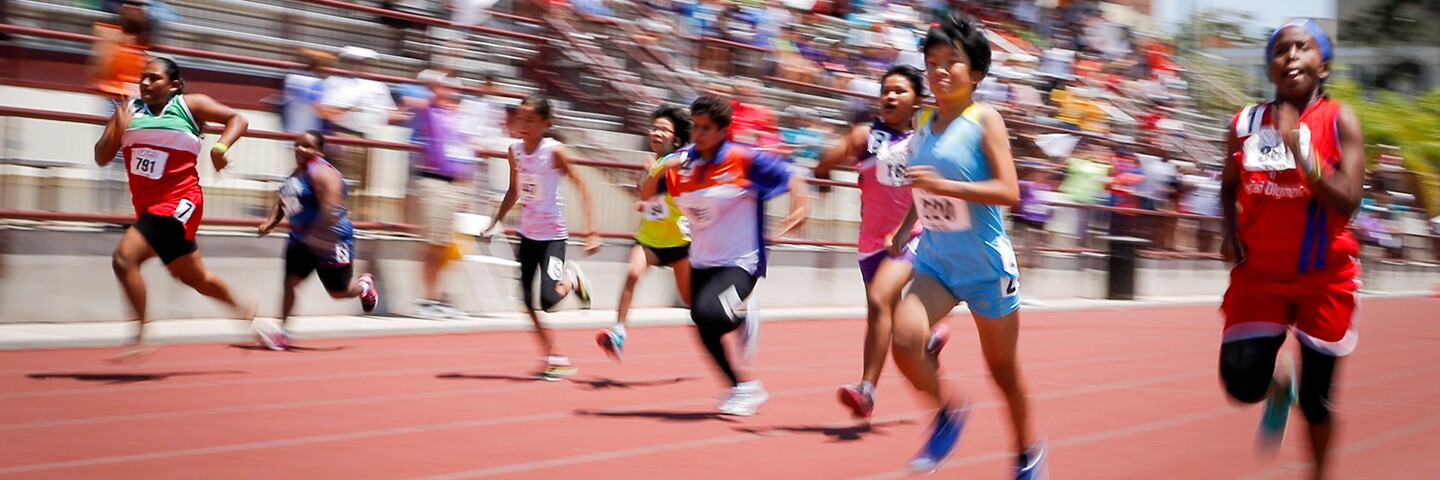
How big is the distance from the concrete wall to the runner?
224 inches

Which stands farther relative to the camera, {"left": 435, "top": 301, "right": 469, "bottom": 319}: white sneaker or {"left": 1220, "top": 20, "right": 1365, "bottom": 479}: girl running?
Result: {"left": 435, "top": 301, "right": 469, "bottom": 319}: white sneaker

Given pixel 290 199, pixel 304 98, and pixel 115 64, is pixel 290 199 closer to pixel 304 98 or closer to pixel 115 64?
pixel 115 64

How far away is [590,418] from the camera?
8.26 meters

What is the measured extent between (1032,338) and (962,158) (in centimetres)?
920

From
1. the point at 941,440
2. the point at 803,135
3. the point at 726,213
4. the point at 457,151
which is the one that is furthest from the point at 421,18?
the point at 941,440

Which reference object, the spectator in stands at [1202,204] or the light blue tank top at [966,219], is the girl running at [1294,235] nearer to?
the light blue tank top at [966,219]

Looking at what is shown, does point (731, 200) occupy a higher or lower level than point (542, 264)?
higher

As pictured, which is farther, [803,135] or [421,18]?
[803,135]

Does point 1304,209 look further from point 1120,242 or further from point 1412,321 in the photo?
point 1120,242

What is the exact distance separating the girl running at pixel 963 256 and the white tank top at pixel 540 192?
4564mm

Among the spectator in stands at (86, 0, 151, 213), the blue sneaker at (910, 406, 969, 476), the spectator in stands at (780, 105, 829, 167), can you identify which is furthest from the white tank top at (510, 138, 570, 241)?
the spectator in stands at (780, 105, 829, 167)

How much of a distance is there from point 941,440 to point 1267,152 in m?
1.55

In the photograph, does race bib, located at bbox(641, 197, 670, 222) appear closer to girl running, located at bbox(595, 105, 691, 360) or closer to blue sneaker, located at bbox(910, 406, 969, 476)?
girl running, located at bbox(595, 105, 691, 360)

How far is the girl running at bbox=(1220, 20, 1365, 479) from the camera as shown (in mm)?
5680
